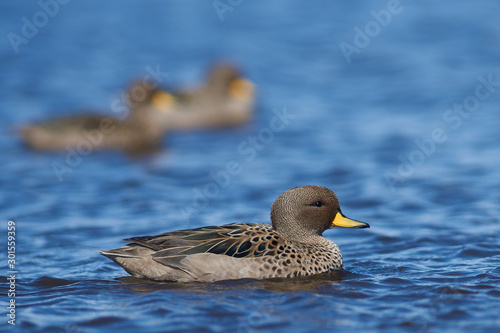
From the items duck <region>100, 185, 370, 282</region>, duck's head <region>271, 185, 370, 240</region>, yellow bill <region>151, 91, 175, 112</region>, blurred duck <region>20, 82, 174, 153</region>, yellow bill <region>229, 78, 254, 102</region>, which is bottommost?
duck <region>100, 185, 370, 282</region>

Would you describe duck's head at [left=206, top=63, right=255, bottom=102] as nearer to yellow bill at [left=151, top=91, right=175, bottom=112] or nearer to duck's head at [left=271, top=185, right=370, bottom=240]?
yellow bill at [left=151, top=91, right=175, bottom=112]

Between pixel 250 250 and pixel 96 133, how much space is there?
291 inches

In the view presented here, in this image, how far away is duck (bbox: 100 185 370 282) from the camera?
7871 millimetres

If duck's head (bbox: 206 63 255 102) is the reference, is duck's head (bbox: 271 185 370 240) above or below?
below

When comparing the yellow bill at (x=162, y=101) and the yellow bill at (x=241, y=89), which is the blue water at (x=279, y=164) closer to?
the yellow bill at (x=241, y=89)

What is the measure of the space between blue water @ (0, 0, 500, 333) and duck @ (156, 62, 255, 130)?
431 mm

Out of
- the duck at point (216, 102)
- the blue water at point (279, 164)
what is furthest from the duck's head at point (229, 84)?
the blue water at point (279, 164)

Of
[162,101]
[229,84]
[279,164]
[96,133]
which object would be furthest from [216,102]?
[279,164]

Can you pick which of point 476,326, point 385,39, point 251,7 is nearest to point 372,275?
point 476,326

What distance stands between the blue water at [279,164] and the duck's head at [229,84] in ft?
1.51

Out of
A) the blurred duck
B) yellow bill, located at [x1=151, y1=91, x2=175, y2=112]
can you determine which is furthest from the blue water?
yellow bill, located at [x1=151, y1=91, x2=175, y2=112]

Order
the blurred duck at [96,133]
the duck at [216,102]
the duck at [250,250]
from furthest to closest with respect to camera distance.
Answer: the duck at [216,102], the blurred duck at [96,133], the duck at [250,250]

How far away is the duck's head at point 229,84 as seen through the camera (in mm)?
17781

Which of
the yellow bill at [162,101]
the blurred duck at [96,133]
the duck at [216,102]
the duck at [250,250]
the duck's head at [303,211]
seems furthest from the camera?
the duck at [216,102]
